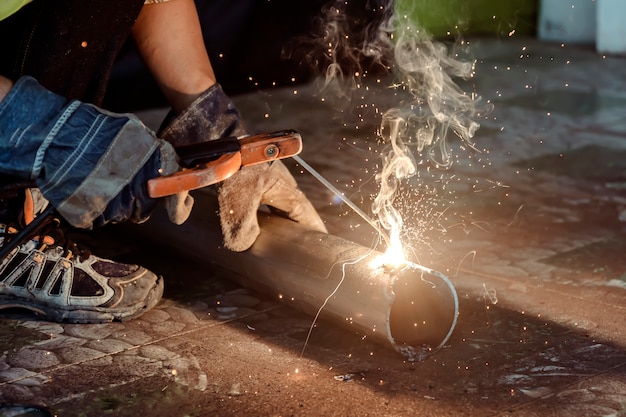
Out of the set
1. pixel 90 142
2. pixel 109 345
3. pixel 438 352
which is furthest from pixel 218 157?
pixel 438 352

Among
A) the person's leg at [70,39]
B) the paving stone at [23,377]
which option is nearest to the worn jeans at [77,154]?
the person's leg at [70,39]

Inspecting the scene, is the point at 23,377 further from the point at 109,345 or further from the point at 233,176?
the point at 233,176

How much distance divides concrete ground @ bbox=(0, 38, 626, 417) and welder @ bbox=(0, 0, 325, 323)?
10 centimetres

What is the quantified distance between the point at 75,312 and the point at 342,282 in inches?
29.2

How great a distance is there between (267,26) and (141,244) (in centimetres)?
268

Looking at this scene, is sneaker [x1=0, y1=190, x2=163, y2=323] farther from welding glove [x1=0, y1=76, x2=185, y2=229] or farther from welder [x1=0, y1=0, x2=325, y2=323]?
welding glove [x1=0, y1=76, x2=185, y2=229]

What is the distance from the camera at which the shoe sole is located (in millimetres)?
2662

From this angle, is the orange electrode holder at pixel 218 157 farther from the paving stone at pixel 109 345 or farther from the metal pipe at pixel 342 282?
the paving stone at pixel 109 345

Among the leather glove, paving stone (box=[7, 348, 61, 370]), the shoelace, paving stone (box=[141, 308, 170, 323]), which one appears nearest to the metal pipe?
the leather glove

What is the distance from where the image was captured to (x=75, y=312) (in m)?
2.67

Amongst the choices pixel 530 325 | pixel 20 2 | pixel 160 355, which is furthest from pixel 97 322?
pixel 530 325

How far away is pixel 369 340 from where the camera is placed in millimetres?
2482

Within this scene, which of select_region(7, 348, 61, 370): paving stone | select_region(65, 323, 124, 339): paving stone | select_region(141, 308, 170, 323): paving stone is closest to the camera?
select_region(7, 348, 61, 370): paving stone

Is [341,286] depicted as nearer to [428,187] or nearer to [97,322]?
[97,322]
